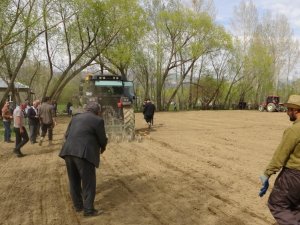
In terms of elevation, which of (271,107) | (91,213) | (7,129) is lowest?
(91,213)

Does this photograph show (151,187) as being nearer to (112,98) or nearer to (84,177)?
(84,177)

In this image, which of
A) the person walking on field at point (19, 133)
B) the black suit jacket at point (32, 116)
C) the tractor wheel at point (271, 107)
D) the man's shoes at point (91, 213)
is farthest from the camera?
the tractor wheel at point (271, 107)

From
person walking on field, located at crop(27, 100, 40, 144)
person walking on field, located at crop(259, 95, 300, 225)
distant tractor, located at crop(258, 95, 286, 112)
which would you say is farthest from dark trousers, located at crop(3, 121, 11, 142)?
distant tractor, located at crop(258, 95, 286, 112)

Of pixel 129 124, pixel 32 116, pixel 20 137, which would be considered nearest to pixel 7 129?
pixel 32 116

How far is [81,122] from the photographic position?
611cm

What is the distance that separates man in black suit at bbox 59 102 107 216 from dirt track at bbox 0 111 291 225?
1.41ft

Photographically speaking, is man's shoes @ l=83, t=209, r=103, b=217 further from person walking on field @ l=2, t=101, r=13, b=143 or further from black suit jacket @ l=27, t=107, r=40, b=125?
person walking on field @ l=2, t=101, r=13, b=143

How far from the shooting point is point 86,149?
5992mm

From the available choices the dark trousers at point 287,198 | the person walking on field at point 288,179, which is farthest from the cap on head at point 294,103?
the dark trousers at point 287,198

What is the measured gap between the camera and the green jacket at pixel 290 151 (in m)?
4.31

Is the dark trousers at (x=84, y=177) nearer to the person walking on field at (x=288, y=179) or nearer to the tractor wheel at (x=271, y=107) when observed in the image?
the person walking on field at (x=288, y=179)

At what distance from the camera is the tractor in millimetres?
16344

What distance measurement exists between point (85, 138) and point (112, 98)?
1171 cm

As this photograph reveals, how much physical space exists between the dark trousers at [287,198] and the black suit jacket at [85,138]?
275 cm
